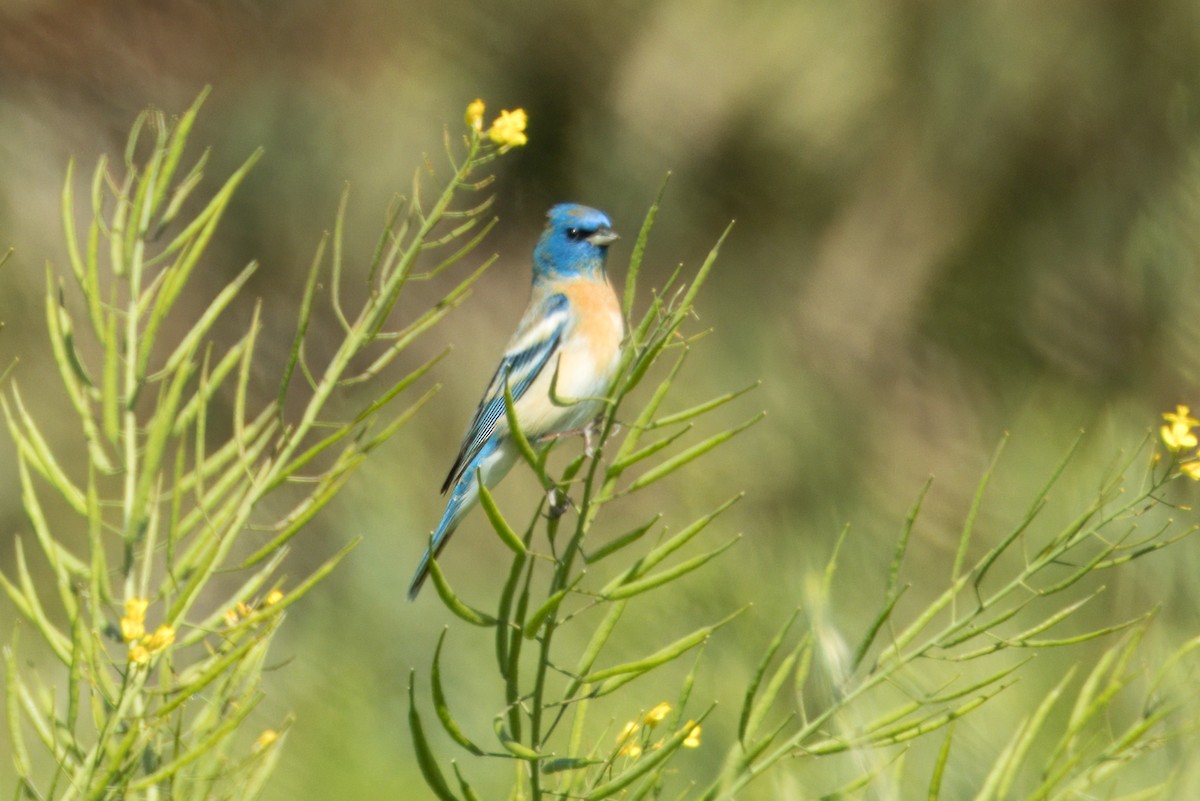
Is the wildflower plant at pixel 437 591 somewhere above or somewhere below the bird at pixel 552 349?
below

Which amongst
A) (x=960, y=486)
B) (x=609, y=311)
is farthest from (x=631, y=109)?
(x=960, y=486)

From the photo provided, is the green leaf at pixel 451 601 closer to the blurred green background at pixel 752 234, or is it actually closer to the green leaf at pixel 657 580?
the green leaf at pixel 657 580

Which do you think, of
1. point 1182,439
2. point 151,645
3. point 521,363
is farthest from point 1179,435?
point 521,363

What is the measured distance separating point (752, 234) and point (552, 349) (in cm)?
32

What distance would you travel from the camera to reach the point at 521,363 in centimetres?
180

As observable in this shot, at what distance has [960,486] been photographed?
41.4 inches

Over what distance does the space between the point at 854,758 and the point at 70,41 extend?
2038 mm

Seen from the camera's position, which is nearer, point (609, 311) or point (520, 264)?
point (609, 311)

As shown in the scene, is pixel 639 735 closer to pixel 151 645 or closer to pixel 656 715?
pixel 656 715

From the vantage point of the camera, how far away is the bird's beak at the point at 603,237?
1790 millimetres

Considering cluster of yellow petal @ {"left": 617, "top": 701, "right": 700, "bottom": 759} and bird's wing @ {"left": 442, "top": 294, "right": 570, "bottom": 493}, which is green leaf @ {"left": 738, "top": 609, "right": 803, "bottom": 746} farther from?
bird's wing @ {"left": 442, "top": 294, "right": 570, "bottom": 493}

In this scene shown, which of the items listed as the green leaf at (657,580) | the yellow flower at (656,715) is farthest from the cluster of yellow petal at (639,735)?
the green leaf at (657,580)

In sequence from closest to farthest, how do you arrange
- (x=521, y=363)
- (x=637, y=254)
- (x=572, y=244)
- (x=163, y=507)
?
(x=637, y=254) → (x=163, y=507) → (x=521, y=363) → (x=572, y=244)

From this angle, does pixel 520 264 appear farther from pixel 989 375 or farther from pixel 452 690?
pixel 452 690
